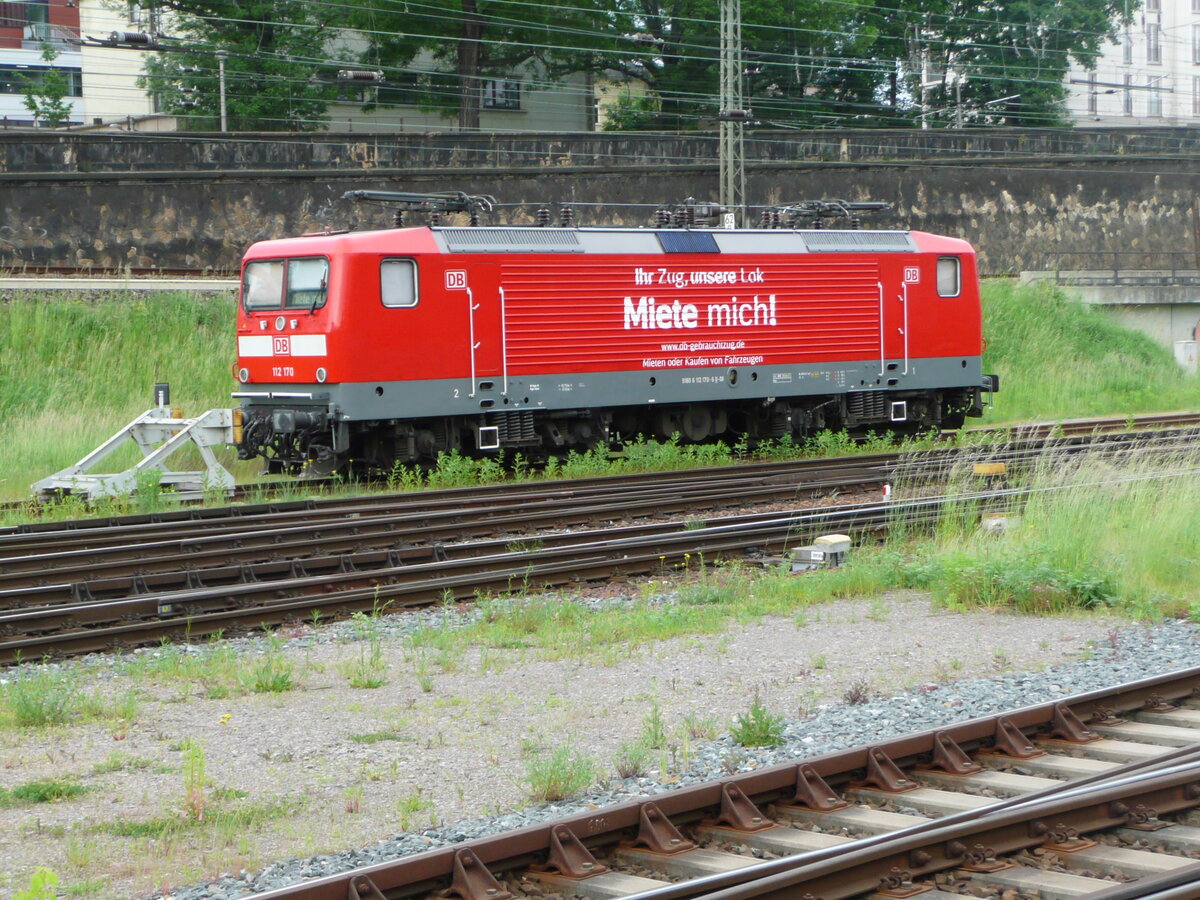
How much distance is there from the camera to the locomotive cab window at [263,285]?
18.2m

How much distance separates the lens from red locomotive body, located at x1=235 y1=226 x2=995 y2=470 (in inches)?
683

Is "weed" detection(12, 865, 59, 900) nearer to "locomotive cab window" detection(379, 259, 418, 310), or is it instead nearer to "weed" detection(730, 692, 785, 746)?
"weed" detection(730, 692, 785, 746)

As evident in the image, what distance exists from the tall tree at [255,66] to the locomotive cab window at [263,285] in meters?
22.6

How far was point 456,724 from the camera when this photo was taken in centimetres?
728

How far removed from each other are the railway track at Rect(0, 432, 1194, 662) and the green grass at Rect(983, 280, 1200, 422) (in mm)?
15020

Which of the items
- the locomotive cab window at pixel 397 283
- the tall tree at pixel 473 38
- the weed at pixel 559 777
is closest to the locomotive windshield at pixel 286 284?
the locomotive cab window at pixel 397 283

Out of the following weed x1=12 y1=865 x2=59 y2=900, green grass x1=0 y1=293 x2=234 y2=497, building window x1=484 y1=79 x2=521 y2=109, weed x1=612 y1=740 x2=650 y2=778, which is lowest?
weed x1=612 y1=740 x2=650 y2=778

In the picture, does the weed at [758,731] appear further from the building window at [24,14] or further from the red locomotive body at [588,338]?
the building window at [24,14]

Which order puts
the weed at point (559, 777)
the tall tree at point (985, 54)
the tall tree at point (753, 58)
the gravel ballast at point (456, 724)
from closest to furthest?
1. the gravel ballast at point (456, 724)
2. the weed at point (559, 777)
3. the tall tree at point (753, 58)
4. the tall tree at point (985, 54)

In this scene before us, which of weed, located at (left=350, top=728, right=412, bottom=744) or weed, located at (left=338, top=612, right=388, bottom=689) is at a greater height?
weed, located at (left=338, top=612, right=388, bottom=689)

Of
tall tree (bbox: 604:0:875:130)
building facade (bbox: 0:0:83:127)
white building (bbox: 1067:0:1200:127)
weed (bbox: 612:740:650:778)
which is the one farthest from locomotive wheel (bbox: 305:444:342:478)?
white building (bbox: 1067:0:1200:127)

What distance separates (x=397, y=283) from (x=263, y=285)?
2223mm

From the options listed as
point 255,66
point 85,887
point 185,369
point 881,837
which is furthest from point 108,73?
point 881,837

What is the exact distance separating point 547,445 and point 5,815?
13920 millimetres
